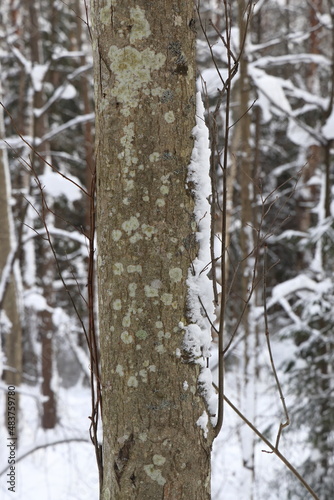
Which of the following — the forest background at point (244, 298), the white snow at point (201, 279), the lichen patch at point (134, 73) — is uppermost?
the forest background at point (244, 298)

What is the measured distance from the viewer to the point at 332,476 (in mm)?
5715

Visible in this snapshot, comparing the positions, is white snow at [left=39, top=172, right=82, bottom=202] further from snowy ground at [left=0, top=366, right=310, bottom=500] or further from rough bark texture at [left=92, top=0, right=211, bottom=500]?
rough bark texture at [left=92, top=0, right=211, bottom=500]

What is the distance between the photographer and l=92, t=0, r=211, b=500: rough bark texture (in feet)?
4.46

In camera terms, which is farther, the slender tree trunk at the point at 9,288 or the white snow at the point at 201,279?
the slender tree trunk at the point at 9,288

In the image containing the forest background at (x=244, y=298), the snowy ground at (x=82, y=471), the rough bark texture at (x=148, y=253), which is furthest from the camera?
the snowy ground at (x=82, y=471)

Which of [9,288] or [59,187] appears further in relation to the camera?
[9,288]

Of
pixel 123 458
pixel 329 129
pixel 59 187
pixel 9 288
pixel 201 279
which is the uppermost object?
pixel 329 129

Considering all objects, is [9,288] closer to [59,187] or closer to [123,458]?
[59,187]

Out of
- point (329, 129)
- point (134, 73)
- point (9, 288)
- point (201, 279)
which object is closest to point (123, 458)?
point (201, 279)

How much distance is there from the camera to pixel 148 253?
4.53 ft

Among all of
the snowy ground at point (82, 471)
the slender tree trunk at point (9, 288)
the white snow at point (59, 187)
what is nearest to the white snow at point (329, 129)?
the white snow at point (59, 187)

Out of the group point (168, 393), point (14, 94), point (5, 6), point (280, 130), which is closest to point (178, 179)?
point (168, 393)

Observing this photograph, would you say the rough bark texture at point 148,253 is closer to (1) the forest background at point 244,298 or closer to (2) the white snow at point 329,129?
(1) the forest background at point 244,298

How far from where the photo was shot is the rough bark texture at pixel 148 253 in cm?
136
